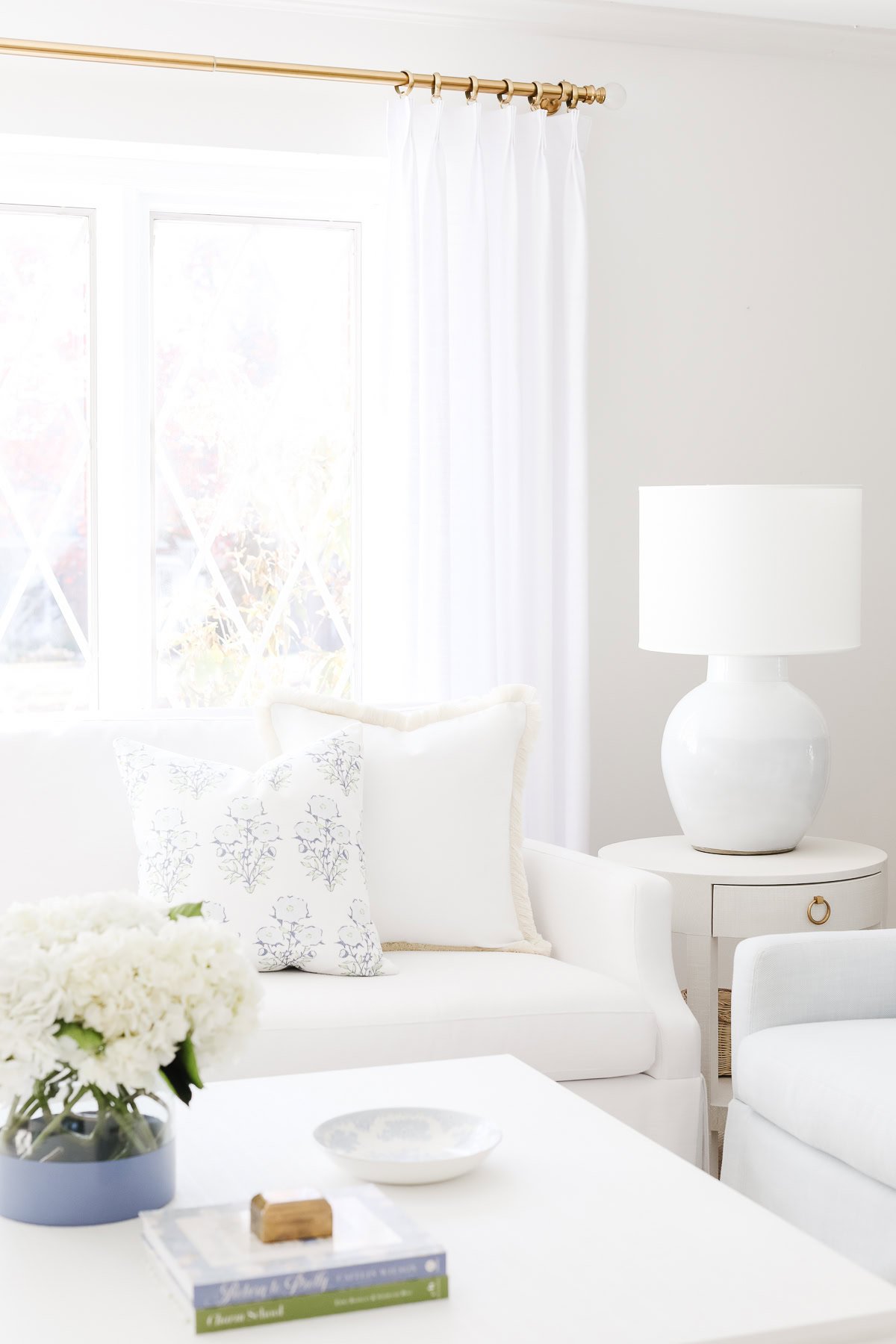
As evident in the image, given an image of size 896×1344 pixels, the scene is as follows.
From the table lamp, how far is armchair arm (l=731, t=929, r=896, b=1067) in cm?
61

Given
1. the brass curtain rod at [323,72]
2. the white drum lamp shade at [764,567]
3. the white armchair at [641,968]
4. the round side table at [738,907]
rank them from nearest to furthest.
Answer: the white armchair at [641,968], the round side table at [738,907], the white drum lamp shade at [764,567], the brass curtain rod at [323,72]

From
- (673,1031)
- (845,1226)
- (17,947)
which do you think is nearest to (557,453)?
(673,1031)

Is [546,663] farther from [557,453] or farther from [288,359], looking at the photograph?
[288,359]

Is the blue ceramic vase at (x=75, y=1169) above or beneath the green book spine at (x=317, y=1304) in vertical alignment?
above

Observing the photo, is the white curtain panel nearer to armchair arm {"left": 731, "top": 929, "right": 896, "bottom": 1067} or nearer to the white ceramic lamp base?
the white ceramic lamp base

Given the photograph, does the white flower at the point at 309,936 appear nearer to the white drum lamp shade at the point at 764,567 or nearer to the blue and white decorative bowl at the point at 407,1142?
the blue and white decorative bowl at the point at 407,1142

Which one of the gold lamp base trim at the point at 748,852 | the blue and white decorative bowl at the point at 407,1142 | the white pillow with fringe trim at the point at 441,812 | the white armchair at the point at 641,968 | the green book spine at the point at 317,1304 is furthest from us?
the gold lamp base trim at the point at 748,852

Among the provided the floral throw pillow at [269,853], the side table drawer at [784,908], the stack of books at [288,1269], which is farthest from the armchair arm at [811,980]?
the stack of books at [288,1269]

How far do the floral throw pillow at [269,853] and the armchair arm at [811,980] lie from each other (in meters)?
0.59

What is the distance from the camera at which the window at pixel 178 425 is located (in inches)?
132

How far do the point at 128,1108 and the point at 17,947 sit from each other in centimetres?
18

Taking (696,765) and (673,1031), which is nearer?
(673,1031)

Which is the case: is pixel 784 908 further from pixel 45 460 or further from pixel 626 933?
pixel 45 460

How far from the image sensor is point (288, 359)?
3.49 m
